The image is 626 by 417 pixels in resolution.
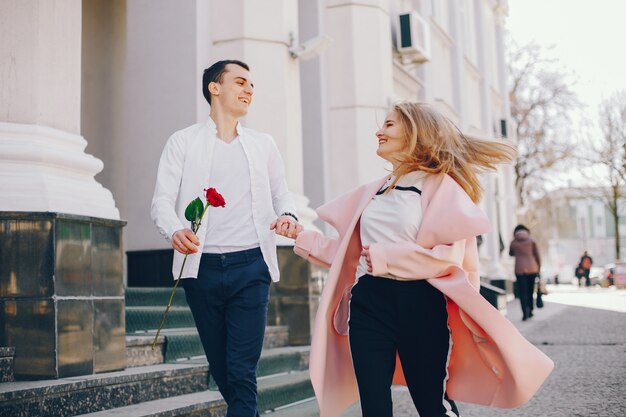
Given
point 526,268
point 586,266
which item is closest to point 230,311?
point 526,268

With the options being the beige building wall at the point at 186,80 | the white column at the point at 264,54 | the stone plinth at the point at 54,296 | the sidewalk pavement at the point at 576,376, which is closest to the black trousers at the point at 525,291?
→ the sidewalk pavement at the point at 576,376

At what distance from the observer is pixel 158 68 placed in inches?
304

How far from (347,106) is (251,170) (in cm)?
693

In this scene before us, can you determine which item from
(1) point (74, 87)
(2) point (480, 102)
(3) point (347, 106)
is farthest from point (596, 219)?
(1) point (74, 87)

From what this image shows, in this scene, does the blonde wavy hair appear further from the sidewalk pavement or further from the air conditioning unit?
the air conditioning unit

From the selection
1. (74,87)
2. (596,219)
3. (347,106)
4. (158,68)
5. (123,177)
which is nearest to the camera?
(74,87)

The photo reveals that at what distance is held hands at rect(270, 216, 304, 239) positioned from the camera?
12.3 feet

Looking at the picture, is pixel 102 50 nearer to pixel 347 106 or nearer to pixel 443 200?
pixel 347 106

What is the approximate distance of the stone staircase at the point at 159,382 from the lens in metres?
4.17

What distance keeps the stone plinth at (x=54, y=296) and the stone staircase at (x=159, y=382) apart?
13 cm

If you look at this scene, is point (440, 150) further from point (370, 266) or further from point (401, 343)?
point (401, 343)

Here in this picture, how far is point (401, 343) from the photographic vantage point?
3.32 metres

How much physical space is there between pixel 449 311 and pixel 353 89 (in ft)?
24.6

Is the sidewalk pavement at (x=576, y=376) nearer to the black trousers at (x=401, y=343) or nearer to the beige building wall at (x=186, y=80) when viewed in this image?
the black trousers at (x=401, y=343)
